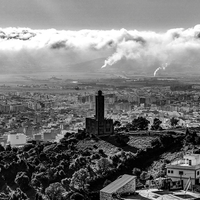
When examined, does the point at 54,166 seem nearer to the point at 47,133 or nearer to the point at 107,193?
the point at 107,193

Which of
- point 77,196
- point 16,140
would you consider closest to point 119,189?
point 77,196

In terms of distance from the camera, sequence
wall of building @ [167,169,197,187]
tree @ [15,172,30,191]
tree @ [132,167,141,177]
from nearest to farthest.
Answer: wall of building @ [167,169,197,187]
tree @ [132,167,141,177]
tree @ [15,172,30,191]

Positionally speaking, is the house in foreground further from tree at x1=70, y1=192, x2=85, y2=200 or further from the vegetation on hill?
tree at x1=70, y1=192, x2=85, y2=200

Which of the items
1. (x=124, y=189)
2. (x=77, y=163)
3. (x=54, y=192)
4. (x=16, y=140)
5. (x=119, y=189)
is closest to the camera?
(x=119, y=189)

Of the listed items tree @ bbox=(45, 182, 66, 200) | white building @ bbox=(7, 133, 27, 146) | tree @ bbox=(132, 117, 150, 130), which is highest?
tree @ bbox=(132, 117, 150, 130)

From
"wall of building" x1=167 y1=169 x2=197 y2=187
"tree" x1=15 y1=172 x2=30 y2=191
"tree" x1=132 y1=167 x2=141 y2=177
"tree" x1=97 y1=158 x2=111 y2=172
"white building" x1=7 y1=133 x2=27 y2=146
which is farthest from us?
"white building" x1=7 y1=133 x2=27 y2=146

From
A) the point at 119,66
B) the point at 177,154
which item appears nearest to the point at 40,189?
the point at 177,154

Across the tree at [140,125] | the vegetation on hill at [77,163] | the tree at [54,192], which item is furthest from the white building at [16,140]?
the tree at [54,192]

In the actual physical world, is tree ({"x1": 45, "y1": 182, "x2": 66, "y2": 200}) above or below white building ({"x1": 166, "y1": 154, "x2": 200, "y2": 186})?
below

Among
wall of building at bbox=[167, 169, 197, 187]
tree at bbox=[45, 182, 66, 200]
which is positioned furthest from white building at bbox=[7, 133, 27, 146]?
wall of building at bbox=[167, 169, 197, 187]

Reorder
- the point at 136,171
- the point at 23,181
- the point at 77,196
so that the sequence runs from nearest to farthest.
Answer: the point at 77,196
the point at 136,171
the point at 23,181

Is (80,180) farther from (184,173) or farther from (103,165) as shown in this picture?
(184,173)

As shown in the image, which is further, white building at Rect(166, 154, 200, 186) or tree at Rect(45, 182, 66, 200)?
tree at Rect(45, 182, 66, 200)

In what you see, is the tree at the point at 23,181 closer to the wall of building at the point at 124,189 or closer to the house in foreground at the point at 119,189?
the house in foreground at the point at 119,189
